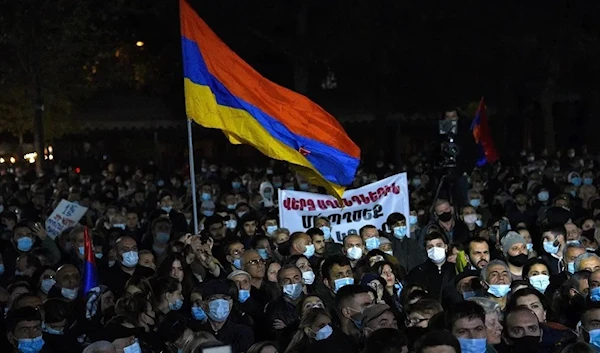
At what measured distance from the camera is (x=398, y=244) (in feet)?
41.8

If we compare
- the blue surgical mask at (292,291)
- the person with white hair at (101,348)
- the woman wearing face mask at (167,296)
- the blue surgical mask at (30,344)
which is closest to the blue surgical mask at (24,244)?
the woman wearing face mask at (167,296)

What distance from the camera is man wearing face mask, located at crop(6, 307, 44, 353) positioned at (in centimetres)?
812

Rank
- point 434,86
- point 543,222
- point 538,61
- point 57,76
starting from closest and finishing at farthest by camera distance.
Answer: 1. point 543,222
2. point 57,76
3. point 538,61
4. point 434,86

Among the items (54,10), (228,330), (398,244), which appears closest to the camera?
(228,330)

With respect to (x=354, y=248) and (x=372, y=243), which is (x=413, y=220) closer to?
(x=372, y=243)

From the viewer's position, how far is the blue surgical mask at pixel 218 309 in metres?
8.48

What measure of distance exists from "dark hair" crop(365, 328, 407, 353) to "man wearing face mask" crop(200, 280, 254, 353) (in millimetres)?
1662

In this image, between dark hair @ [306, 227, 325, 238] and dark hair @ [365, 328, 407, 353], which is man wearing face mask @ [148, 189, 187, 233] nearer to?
dark hair @ [306, 227, 325, 238]

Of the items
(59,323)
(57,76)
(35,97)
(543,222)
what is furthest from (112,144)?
(59,323)

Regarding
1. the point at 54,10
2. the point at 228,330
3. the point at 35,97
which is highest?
the point at 54,10

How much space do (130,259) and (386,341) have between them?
4.87 m

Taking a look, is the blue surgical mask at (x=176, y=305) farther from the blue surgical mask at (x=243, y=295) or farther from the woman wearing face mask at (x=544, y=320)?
the woman wearing face mask at (x=544, y=320)

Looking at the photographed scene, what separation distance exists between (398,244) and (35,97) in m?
19.0

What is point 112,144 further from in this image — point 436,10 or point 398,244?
point 398,244
